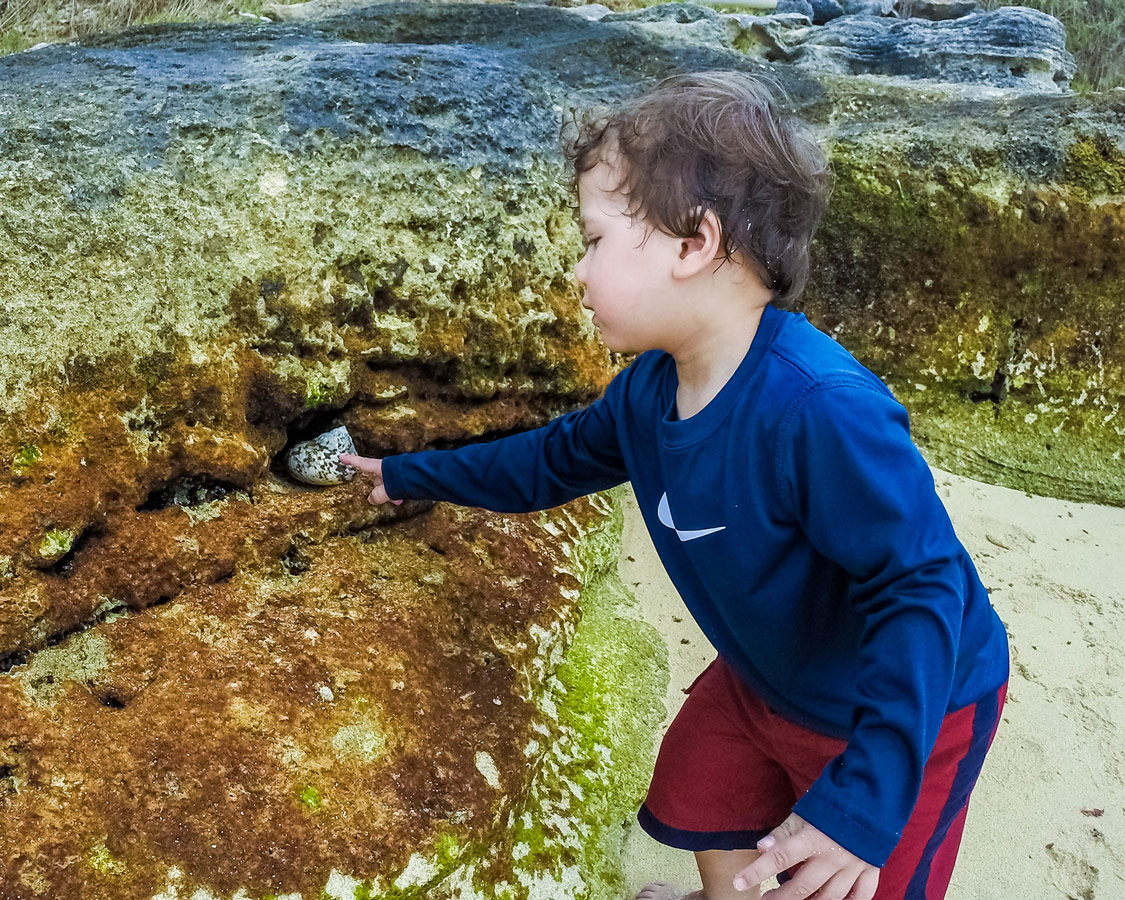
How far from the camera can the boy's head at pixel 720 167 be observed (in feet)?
4.61

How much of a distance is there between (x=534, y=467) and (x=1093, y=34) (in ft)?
23.2

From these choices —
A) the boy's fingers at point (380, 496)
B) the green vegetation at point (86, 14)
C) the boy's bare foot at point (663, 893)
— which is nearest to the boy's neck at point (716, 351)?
the boy's fingers at point (380, 496)

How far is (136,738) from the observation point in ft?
5.36

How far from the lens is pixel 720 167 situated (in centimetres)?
141

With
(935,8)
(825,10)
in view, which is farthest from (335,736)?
(935,8)

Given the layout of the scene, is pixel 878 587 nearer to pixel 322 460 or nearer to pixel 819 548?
pixel 819 548

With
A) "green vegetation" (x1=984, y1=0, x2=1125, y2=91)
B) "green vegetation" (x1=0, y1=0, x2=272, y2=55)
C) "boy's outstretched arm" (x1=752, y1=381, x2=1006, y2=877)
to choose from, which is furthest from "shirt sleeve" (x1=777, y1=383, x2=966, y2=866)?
"green vegetation" (x1=984, y1=0, x2=1125, y2=91)

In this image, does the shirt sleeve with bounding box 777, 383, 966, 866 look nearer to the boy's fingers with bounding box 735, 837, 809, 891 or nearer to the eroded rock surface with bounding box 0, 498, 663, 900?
the boy's fingers with bounding box 735, 837, 809, 891

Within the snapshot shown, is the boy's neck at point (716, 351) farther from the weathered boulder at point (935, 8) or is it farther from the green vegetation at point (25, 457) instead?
the weathered boulder at point (935, 8)

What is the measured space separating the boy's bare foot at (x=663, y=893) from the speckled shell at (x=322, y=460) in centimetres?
101

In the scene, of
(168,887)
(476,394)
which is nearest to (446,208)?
(476,394)

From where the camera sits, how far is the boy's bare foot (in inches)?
76.2

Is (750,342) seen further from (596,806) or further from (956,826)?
(596,806)

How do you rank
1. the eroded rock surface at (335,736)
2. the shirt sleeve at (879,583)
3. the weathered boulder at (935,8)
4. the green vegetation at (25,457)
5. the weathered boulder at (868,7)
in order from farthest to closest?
the weathered boulder at (935,8), the weathered boulder at (868,7), the green vegetation at (25,457), the eroded rock surface at (335,736), the shirt sleeve at (879,583)
